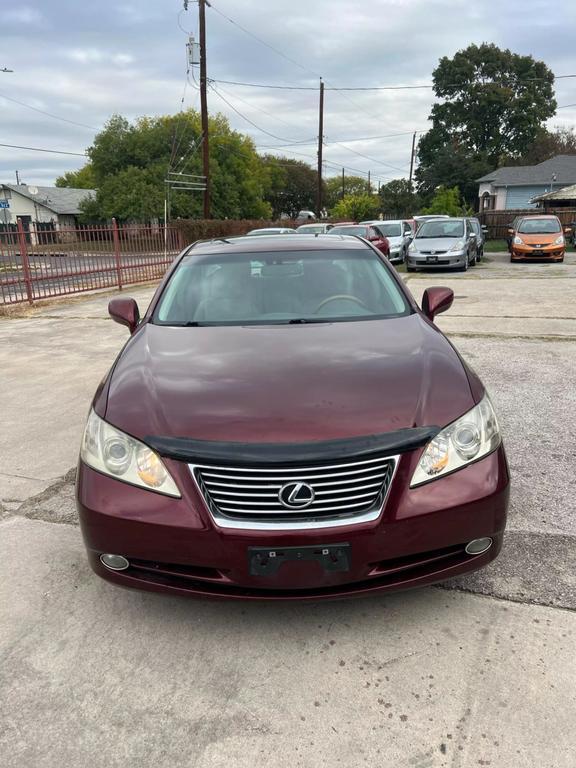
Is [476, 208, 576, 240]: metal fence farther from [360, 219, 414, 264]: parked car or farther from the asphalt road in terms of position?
the asphalt road

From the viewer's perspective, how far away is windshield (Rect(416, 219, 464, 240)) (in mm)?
17487

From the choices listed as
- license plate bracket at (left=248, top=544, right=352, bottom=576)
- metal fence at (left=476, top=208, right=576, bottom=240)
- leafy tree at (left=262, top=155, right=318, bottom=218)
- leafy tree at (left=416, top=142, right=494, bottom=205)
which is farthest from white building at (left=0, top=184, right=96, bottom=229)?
license plate bracket at (left=248, top=544, right=352, bottom=576)

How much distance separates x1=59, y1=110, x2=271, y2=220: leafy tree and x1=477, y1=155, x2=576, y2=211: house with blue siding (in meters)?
20.4

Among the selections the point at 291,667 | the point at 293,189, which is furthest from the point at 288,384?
the point at 293,189

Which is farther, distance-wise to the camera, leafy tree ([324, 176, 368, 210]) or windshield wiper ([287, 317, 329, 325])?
leafy tree ([324, 176, 368, 210])

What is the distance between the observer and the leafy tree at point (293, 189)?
261ft

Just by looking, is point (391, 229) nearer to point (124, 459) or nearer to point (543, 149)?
point (124, 459)

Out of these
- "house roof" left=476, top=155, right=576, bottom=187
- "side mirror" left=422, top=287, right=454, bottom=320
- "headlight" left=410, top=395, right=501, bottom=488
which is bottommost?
"headlight" left=410, top=395, right=501, bottom=488

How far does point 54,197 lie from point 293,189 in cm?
3486

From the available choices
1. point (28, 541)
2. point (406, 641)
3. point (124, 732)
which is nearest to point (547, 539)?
point (406, 641)

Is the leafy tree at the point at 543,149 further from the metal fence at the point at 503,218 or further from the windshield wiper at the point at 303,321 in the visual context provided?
the windshield wiper at the point at 303,321

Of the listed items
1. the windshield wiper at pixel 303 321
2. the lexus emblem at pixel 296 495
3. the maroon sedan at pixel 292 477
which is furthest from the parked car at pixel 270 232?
the lexus emblem at pixel 296 495

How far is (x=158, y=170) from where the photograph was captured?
4312 cm

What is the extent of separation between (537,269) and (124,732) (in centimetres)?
1781
